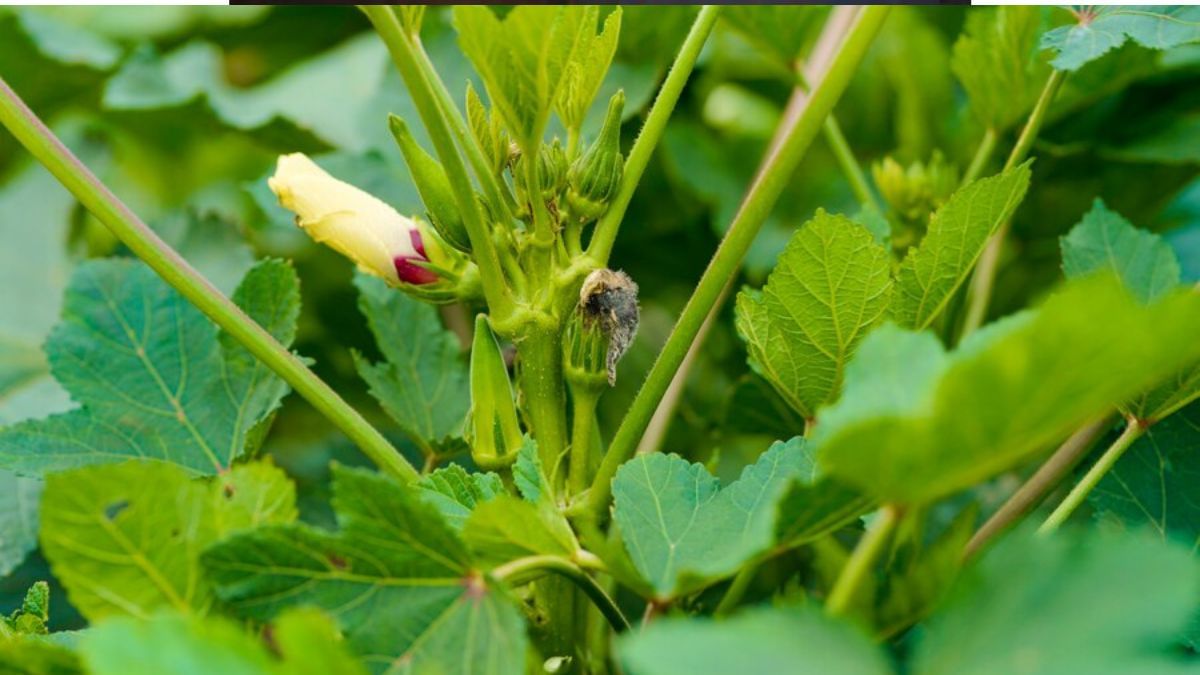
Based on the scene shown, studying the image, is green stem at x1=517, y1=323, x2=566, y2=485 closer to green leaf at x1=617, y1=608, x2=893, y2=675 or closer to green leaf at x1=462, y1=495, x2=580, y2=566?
green leaf at x1=462, y1=495, x2=580, y2=566

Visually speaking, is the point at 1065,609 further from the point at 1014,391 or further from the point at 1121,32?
the point at 1121,32

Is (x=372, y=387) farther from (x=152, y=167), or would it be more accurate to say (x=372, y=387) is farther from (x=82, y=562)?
(x=152, y=167)

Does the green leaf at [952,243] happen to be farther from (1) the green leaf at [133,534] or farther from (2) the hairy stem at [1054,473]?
(1) the green leaf at [133,534]

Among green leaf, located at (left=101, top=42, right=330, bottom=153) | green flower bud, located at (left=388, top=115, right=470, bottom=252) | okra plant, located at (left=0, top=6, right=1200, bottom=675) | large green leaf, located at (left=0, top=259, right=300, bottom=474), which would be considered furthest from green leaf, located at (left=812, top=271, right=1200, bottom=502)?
green leaf, located at (left=101, top=42, right=330, bottom=153)

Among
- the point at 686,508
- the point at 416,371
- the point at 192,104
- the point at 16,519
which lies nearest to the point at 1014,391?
the point at 686,508

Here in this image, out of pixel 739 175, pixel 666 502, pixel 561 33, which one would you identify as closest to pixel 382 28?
pixel 561 33

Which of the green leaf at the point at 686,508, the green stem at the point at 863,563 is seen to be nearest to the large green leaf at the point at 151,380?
the green leaf at the point at 686,508
